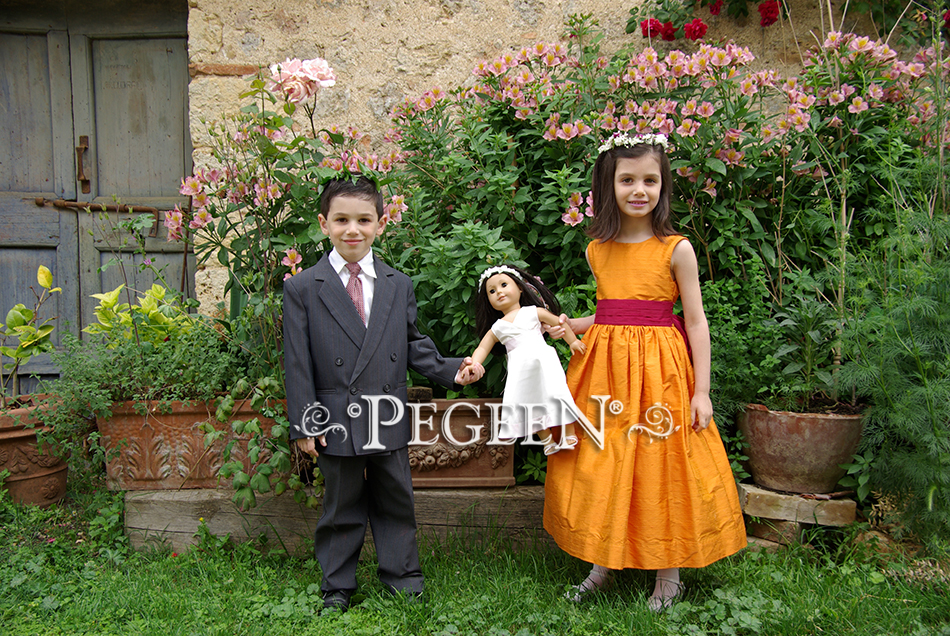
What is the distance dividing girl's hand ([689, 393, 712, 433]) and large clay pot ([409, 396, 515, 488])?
81 centimetres

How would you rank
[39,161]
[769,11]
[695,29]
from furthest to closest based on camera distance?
[39,161] < [769,11] < [695,29]

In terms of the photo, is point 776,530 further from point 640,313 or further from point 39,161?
point 39,161

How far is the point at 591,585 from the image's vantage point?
2.15 m


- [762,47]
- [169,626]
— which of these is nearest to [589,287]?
[169,626]

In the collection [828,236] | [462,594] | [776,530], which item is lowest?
[462,594]

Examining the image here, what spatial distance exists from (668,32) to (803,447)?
8.90ft

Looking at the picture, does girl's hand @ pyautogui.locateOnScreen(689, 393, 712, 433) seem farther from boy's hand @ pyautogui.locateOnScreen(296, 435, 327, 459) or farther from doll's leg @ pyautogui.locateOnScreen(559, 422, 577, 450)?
boy's hand @ pyautogui.locateOnScreen(296, 435, 327, 459)

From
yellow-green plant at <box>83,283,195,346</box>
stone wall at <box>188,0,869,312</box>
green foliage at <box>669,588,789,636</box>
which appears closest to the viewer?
green foliage at <box>669,588,789,636</box>

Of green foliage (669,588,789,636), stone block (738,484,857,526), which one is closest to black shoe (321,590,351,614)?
green foliage (669,588,789,636)

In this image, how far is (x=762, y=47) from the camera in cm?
388

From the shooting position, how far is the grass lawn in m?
1.96

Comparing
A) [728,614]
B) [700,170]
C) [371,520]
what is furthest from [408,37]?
[728,614]

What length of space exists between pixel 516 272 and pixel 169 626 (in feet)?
5.52

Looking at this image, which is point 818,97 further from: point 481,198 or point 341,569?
point 341,569
